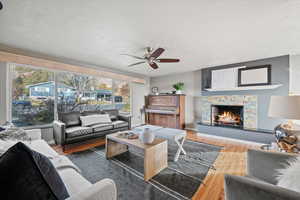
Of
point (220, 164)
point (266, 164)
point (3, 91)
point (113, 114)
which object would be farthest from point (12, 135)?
point (220, 164)

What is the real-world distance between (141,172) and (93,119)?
2176 millimetres

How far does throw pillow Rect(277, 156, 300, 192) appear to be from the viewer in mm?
982

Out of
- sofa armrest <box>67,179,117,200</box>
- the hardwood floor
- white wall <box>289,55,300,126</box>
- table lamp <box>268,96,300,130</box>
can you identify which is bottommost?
Result: the hardwood floor

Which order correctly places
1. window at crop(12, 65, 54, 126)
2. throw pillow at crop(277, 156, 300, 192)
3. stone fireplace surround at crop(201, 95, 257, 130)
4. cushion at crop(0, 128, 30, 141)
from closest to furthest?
throw pillow at crop(277, 156, 300, 192)
cushion at crop(0, 128, 30, 141)
window at crop(12, 65, 54, 126)
stone fireplace surround at crop(201, 95, 257, 130)

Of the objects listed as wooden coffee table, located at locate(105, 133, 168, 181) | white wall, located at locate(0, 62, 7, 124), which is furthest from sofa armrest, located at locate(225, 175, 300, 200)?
white wall, located at locate(0, 62, 7, 124)

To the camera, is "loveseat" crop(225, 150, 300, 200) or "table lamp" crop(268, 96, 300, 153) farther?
"table lamp" crop(268, 96, 300, 153)

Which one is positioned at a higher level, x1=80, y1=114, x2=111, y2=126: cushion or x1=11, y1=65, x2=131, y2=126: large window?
x1=11, y1=65, x2=131, y2=126: large window

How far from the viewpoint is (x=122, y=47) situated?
290cm

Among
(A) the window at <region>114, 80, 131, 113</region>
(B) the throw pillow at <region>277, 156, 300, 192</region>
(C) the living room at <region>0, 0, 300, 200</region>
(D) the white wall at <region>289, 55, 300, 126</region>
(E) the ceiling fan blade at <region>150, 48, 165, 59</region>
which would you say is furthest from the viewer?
(A) the window at <region>114, 80, 131, 113</region>

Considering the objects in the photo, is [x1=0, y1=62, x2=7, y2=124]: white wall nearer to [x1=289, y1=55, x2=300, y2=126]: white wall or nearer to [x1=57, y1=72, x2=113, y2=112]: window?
[x1=57, y1=72, x2=113, y2=112]: window

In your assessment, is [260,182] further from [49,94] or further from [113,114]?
[49,94]

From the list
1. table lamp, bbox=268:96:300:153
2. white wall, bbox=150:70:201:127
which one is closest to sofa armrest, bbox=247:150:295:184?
table lamp, bbox=268:96:300:153

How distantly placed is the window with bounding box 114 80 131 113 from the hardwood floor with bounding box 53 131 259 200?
188cm

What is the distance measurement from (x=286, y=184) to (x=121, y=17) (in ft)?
8.26
